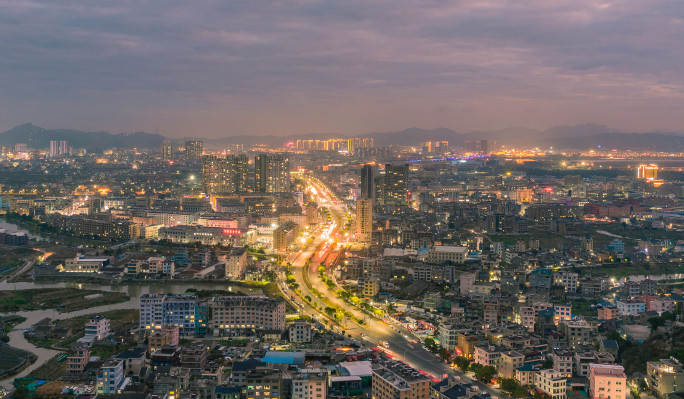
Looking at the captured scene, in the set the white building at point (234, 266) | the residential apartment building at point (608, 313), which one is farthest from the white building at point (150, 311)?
the residential apartment building at point (608, 313)

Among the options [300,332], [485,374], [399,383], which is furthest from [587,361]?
[300,332]

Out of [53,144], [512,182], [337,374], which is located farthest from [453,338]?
[53,144]

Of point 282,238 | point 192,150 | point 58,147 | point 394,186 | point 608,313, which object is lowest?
point 608,313

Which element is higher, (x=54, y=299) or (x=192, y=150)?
(x=192, y=150)

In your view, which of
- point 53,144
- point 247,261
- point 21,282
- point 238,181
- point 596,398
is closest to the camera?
point 596,398

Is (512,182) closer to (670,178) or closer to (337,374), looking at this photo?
(670,178)

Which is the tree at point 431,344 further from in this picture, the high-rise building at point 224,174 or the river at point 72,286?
the high-rise building at point 224,174

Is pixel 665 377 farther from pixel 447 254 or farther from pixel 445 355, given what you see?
pixel 447 254
